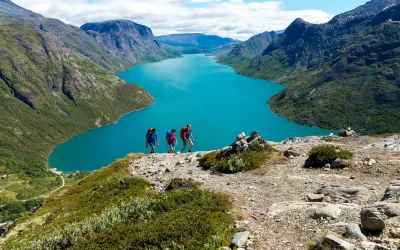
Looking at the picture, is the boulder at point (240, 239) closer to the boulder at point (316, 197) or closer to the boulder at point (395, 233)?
the boulder at point (395, 233)

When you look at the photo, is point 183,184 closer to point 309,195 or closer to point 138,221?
point 138,221

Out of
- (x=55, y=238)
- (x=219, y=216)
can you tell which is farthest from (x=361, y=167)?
(x=55, y=238)

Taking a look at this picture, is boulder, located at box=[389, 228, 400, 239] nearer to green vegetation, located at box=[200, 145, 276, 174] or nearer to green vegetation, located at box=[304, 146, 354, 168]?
green vegetation, located at box=[304, 146, 354, 168]

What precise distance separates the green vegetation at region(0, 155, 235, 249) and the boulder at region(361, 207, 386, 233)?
557cm

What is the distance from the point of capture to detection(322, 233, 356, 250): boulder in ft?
36.3

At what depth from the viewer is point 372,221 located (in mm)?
12523

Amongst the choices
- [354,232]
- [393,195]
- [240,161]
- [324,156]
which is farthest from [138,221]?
[324,156]

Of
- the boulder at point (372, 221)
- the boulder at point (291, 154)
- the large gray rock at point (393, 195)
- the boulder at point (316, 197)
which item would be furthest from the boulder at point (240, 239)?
the boulder at point (291, 154)

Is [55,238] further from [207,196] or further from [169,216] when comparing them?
[207,196]

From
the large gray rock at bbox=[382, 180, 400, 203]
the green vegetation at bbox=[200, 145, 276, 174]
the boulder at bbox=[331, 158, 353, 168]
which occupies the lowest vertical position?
the green vegetation at bbox=[200, 145, 276, 174]

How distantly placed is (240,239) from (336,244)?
3.79 meters

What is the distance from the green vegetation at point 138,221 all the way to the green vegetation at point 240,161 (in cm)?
534

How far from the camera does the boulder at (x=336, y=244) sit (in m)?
11.1

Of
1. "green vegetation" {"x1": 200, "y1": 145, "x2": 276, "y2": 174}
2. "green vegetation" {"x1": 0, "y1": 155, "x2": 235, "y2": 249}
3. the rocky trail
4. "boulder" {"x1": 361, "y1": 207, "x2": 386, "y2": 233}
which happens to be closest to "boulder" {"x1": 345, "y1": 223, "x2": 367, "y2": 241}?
the rocky trail
